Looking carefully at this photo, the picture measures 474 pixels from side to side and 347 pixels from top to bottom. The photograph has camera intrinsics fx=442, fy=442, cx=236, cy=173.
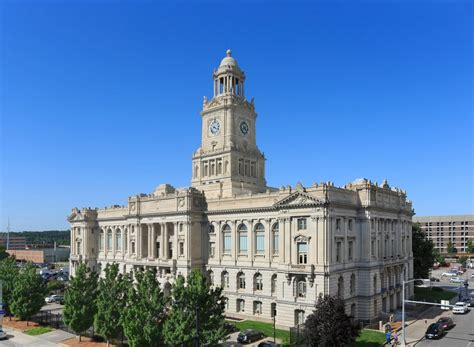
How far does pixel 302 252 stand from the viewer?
6056cm

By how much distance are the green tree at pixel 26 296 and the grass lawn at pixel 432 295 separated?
210 feet

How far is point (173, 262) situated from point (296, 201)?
25859 mm

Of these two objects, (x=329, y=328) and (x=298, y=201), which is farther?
(x=298, y=201)

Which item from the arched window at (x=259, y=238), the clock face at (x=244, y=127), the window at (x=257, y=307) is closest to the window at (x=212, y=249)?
the arched window at (x=259, y=238)

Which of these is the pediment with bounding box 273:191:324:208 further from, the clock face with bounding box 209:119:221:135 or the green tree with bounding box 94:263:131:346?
the clock face with bounding box 209:119:221:135

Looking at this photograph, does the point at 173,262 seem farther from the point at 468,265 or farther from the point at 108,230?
the point at 468,265

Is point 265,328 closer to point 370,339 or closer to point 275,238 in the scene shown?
point 275,238

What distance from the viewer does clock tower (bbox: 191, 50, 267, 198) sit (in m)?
81.1

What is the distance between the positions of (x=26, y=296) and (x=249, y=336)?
1334 inches

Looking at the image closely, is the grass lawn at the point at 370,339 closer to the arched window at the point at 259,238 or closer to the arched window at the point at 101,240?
the arched window at the point at 259,238

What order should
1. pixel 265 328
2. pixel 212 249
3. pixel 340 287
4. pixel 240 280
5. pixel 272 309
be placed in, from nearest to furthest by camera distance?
pixel 265 328 → pixel 340 287 → pixel 272 309 → pixel 240 280 → pixel 212 249

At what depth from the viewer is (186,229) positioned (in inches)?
2913

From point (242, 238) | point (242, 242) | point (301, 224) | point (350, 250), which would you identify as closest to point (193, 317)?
point (301, 224)

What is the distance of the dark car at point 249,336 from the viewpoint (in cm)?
5250
